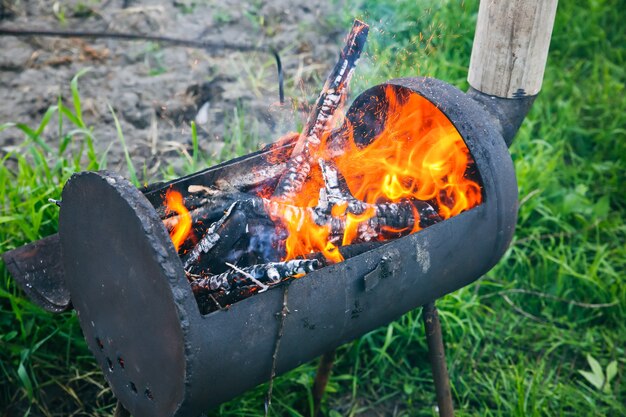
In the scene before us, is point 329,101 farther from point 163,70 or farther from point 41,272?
point 163,70

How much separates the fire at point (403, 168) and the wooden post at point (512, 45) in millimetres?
345

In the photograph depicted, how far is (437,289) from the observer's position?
7.13 feet

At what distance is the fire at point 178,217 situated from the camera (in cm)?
198

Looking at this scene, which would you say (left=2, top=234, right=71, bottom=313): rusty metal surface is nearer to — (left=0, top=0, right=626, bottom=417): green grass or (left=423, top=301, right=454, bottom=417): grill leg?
(left=0, top=0, right=626, bottom=417): green grass

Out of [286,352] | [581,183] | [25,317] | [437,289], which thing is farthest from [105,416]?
[581,183]

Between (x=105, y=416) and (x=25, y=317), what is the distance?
53cm

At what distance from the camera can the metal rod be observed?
8.86 feet

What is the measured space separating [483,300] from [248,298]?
6.81ft

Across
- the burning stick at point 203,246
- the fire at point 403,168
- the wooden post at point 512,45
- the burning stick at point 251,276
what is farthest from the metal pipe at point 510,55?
the burning stick at point 203,246

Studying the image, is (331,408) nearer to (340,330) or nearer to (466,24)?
(340,330)

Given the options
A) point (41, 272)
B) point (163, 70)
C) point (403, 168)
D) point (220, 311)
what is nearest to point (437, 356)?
point (403, 168)

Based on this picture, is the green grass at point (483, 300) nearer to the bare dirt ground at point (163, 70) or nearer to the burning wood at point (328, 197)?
the bare dirt ground at point (163, 70)

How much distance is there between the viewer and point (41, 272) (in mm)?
2201

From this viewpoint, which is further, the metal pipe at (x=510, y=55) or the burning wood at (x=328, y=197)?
the metal pipe at (x=510, y=55)
